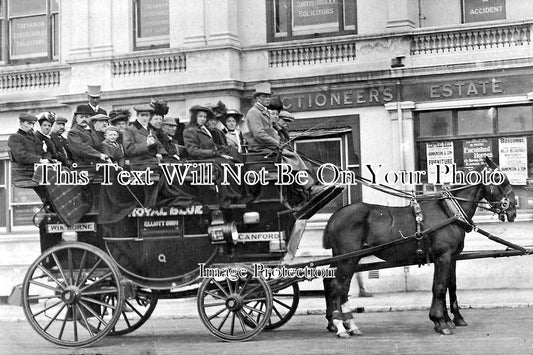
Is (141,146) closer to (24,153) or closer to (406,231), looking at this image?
(24,153)

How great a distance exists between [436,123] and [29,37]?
825 centimetres

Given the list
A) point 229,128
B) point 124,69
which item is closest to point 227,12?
point 124,69

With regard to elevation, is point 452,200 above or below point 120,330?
above

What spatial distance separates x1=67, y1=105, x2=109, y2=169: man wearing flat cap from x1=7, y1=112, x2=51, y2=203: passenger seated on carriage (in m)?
0.32

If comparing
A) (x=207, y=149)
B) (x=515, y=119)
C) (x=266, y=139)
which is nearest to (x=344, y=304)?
(x=266, y=139)

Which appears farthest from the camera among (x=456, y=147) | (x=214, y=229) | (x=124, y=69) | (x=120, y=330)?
(x=124, y=69)

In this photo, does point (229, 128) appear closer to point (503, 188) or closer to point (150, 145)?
point (150, 145)

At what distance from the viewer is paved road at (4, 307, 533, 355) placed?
9523 millimetres

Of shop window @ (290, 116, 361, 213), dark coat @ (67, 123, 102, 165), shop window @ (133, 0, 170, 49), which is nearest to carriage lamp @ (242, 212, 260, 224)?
dark coat @ (67, 123, 102, 165)

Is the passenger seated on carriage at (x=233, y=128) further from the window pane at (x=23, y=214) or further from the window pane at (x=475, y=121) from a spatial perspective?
the window pane at (x=23, y=214)

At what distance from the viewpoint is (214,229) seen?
10430mm

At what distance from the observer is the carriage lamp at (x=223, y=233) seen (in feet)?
34.1

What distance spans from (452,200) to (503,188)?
2.02 ft

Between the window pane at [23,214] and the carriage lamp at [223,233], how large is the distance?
8580 mm
